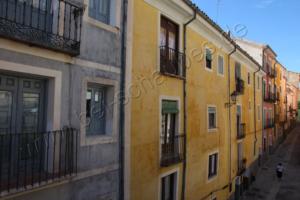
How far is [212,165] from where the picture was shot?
15.3 metres

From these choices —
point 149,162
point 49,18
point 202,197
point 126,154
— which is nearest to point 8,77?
point 49,18

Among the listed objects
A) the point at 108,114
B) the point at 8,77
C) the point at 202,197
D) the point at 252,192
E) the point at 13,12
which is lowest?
the point at 252,192

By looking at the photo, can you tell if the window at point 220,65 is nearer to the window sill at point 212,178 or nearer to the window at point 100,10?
the window sill at point 212,178

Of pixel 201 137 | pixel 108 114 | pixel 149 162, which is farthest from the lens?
pixel 201 137

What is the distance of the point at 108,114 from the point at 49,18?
109 inches

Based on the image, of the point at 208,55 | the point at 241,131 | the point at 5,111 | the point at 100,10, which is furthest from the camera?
the point at 241,131

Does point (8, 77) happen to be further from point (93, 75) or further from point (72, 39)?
point (93, 75)

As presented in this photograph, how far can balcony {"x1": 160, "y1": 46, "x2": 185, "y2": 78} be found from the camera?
34.5ft

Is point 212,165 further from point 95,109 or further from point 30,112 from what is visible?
point 30,112

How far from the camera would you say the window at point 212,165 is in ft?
49.0

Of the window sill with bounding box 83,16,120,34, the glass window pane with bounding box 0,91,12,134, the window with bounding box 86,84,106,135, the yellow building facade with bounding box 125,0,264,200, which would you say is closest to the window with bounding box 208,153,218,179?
the yellow building facade with bounding box 125,0,264,200

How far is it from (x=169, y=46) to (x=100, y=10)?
153 inches

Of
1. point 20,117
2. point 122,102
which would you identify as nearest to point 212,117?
point 122,102

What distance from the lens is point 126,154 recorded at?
8383 millimetres
